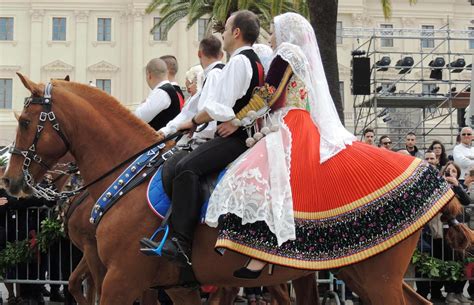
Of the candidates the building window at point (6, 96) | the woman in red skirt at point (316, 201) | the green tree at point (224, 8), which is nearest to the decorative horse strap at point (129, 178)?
the woman in red skirt at point (316, 201)

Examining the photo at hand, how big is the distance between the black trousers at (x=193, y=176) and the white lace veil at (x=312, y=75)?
2.28 ft

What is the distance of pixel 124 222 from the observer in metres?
5.77

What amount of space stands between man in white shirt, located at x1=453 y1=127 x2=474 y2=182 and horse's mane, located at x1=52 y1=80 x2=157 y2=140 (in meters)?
8.34

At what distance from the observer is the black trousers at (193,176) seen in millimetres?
5527

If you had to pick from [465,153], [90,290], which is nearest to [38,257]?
[90,290]

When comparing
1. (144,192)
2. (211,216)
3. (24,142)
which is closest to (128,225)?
(144,192)

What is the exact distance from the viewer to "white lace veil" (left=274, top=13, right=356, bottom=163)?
225 inches

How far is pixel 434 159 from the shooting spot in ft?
38.8

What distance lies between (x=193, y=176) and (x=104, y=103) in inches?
47.9

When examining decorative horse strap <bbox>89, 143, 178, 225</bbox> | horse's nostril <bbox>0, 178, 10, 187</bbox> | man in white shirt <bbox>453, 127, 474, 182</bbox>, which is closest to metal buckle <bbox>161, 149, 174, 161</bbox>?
decorative horse strap <bbox>89, 143, 178, 225</bbox>

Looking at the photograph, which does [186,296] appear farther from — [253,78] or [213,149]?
[253,78]

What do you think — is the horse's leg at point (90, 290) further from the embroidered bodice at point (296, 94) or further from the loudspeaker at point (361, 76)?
the loudspeaker at point (361, 76)

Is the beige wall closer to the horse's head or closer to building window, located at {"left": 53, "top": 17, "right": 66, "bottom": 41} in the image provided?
building window, located at {"left": 53, "top": 17, "right": 66, "bottom": 41}

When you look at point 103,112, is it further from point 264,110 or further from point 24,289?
point 24,289
